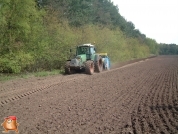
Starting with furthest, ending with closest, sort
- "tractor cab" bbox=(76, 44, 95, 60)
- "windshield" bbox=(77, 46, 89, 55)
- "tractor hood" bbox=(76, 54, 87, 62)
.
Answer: "windshield" bbox=(77, 46, 89, 55) → "tractor cab" bbox=(76, 44, 95, 60) → "tractor hood" bbox=(76, 54, 87, 62)

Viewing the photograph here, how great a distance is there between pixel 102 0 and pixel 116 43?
2884cm

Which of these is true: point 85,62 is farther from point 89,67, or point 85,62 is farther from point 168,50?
point 168,50

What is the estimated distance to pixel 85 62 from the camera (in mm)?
16797

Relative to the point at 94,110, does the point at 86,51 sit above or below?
above

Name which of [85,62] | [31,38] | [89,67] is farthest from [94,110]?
[31,38]

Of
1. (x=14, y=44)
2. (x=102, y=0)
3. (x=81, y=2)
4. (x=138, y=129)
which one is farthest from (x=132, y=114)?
(x=102, y=0)

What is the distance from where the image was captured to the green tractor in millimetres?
16547

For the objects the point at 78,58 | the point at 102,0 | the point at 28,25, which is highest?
the point at 102,0

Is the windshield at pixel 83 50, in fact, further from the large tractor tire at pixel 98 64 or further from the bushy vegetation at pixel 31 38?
the bushy vegetation at pixel 31 38

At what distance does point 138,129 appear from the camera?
5.39m

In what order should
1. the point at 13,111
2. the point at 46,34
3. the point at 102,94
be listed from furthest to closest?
the point at 46,34, the point at 102,94, the point at 13,111

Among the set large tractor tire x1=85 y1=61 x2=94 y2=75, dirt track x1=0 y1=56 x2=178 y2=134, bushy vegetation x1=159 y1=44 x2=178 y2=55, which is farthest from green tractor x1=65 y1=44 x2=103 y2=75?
bushy vegetation x1=159 y1=44 x2=178 y2=55

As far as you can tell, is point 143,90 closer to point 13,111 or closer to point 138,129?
point 138,129

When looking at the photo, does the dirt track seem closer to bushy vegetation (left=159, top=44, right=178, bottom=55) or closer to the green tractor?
the green tractor
